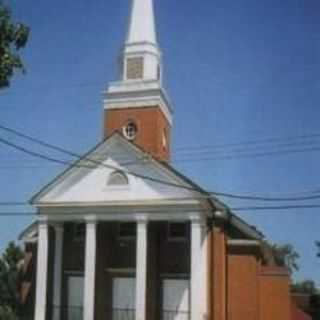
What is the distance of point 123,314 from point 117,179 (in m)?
6.11

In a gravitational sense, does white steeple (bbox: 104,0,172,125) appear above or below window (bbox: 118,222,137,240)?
above

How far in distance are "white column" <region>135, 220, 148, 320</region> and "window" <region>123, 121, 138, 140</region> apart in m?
7.37

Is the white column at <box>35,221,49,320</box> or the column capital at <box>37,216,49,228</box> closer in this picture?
the white column at <box>35,221,49,320</box>

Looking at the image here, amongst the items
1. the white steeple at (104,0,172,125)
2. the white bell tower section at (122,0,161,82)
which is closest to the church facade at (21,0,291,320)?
the white steeple at (104,0,172,125)

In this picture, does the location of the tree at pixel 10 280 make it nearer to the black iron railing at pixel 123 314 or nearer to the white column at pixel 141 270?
the black iron railing at pixel 123 314

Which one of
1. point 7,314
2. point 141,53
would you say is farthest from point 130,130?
point 7,314

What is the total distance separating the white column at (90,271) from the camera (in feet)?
113

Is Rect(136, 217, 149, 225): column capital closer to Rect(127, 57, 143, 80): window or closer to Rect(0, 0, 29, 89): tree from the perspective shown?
Rect(127, 57, 143, 80): window

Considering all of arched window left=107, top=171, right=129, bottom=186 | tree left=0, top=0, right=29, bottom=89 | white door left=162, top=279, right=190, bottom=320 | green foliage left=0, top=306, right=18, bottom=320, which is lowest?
green foliage left=0, top=306, right=18, bottom=320

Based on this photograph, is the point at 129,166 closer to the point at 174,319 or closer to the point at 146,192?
the point at 146,192

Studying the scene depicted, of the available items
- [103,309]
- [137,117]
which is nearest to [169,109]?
[137,117]

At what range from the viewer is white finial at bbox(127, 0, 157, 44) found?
42.4 meters

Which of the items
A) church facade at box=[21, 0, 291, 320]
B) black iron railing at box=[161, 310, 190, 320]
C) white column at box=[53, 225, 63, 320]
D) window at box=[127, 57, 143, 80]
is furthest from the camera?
window at box=[127, 57, 143, 80]

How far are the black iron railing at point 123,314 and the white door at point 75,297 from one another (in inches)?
61.4
